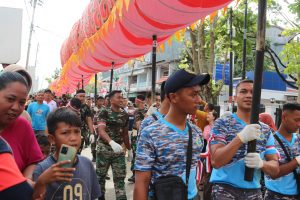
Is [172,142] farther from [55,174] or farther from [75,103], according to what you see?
[75,103]

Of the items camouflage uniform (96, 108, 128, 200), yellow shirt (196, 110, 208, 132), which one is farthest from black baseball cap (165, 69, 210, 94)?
yellow shirt (196, 110, 208, 132)

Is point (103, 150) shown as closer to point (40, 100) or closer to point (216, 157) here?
point (216, 157)

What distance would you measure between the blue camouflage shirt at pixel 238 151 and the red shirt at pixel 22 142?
1478 millimetres

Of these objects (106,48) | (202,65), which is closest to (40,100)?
(106,48)

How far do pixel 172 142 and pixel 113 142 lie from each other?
9.59 feet

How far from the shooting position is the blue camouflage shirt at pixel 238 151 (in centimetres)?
300

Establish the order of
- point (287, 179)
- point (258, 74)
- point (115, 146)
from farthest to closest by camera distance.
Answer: point (115, 146) < point (287, 179) < point (258, 74)

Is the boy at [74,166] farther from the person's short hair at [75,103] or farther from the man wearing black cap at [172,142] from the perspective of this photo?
the person's short hair at [75,103]

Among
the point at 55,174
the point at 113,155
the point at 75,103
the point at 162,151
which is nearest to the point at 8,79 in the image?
the point at 55,174

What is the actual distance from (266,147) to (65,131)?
173 cm

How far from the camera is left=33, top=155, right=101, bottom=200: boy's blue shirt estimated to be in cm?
245

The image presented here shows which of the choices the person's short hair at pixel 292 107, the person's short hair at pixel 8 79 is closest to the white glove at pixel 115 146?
the person's short hair at pixel 292 107

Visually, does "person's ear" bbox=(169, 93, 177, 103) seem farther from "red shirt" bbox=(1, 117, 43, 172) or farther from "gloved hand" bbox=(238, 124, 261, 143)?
"red shirt" bbox=(1, 117, 43, 172)

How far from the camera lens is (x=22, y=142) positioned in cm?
236
